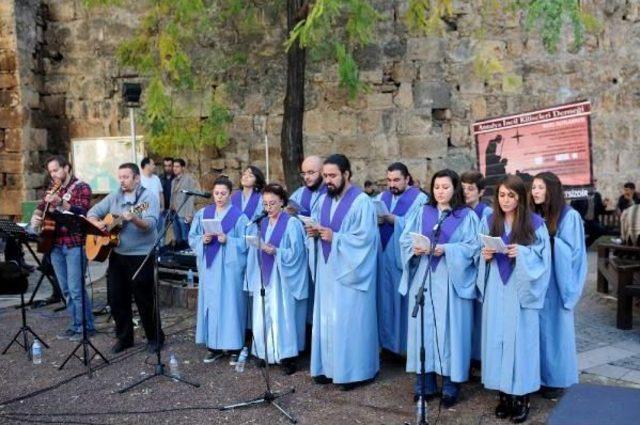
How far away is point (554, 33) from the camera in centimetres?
784

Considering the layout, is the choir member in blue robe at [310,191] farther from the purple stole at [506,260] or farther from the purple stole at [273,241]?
the purple stole at [506,260]

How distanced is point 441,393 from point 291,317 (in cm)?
147

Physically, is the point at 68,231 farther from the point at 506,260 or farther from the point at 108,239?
the point at 506,260

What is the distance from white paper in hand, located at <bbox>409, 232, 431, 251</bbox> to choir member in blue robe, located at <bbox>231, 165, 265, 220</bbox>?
2.08m

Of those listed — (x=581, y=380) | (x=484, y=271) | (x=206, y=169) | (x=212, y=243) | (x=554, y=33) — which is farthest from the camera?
(x=206, y=169)

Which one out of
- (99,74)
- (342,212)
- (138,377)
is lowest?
(138,377)

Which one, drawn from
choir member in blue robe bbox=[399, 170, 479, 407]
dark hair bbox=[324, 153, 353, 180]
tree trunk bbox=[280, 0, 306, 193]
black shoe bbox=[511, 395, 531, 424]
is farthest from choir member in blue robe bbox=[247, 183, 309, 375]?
tree trunk bbox=[280, 0, 306, 193]

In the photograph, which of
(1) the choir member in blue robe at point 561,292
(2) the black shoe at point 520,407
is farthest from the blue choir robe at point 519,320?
(1) the choir member in blue robe at point 561,292

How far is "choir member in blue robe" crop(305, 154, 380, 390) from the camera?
516cm

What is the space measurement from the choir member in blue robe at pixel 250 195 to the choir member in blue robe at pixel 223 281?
0.18 meters

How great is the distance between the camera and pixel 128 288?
20.7 ft

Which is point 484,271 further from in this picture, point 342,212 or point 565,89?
point 565,89

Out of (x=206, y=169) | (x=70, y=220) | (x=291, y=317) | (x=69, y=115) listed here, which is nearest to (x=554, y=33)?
(x=291, y=317)

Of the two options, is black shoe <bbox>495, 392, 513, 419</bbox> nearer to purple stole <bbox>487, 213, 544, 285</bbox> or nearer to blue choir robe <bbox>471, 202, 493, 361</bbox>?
blue choir robe <bbox>471, 202, 493, 361</bbox>
